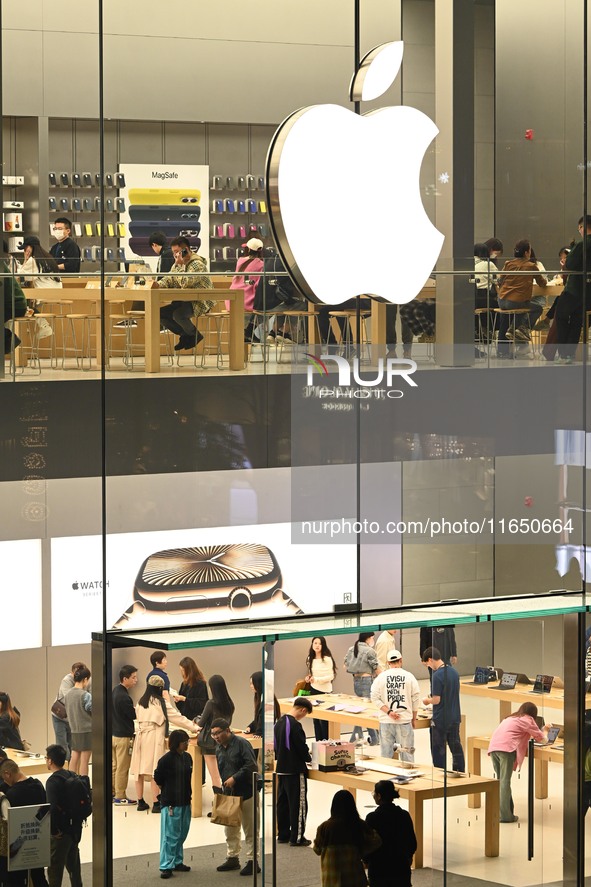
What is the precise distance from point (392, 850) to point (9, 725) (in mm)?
2930

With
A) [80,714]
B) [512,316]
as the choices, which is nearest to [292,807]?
[80,714]

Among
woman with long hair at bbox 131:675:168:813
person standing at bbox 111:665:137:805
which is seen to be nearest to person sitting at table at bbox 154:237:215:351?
person standing at bbox 111:665:137:805

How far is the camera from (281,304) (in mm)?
7703

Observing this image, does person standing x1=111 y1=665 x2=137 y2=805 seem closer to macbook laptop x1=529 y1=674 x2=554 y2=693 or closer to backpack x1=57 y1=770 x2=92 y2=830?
backpack x1=57 y1=770 x2=92 y2=830

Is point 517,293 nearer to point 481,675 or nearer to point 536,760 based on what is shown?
point 481,675

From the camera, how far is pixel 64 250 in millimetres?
8602

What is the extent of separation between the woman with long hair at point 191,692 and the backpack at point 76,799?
99cm

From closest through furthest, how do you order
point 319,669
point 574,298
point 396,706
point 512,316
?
point 512,316 < point 574,298 < point 396,706 < point 319,669

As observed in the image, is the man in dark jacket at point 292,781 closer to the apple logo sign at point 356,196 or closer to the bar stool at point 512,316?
the bar stool at point 512,316

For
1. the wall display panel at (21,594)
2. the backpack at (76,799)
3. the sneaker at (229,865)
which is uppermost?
the wall display panel at (21,594)

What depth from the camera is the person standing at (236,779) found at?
8406 mm

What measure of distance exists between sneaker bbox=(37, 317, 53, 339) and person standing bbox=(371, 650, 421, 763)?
3128 mm

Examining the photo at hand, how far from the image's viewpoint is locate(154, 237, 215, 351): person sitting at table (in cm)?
791

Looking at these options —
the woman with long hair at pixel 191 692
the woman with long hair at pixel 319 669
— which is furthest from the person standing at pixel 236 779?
the woman with long hair at pixel 319 669
